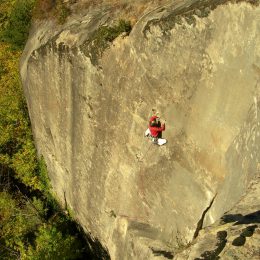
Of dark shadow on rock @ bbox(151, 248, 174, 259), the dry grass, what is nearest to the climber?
the dry grass

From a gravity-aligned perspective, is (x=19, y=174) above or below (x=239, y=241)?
below

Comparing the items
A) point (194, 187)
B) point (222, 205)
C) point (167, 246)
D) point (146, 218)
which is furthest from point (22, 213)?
point (222, 205)

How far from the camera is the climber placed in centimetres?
1366

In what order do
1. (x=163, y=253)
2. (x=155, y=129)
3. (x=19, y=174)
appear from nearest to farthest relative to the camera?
(x=155, y=129) → (x=163, y=253) → (x=19, y=174)

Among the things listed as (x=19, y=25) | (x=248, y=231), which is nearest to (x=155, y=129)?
(x=248, y=231)

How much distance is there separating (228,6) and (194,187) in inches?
202

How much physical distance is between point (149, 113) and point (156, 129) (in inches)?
24.1

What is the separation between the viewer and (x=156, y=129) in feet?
44.8

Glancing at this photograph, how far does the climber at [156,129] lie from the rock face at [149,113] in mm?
236

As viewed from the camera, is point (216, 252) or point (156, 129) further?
point (156, 129)

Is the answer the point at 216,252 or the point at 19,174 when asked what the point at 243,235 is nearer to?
the point at 216,252

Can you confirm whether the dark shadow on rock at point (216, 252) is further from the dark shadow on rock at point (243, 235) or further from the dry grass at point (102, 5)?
the dry grass at point (102, 5)

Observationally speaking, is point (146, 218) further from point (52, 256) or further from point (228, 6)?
point (228, 6)

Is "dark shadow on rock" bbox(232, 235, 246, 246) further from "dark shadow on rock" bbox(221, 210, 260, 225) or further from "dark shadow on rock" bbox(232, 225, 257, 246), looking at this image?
"dark shadow on rock" bbox(221, 210, 260, 225)
